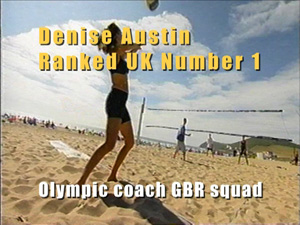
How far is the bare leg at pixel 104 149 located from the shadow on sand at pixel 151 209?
9.7 inches

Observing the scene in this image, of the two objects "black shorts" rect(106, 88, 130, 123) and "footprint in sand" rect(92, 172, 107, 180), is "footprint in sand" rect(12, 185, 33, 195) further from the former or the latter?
"black shorts" rect(106, 88, 130, 123)

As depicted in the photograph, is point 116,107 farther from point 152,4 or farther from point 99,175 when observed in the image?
point 152,4

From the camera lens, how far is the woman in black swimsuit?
7.14 feet

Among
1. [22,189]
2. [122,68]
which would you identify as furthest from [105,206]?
[122,68]

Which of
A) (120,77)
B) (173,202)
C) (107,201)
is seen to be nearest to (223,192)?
(173,202)

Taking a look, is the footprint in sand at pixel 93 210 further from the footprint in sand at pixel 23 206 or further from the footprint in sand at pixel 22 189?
the footprint in sand at pixel 22 189

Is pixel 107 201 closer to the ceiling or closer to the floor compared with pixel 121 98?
closer to the floor

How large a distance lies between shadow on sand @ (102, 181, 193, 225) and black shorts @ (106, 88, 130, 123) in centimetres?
66

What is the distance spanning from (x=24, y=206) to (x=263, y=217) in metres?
2.14

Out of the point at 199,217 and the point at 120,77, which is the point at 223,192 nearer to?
the point at 199,217

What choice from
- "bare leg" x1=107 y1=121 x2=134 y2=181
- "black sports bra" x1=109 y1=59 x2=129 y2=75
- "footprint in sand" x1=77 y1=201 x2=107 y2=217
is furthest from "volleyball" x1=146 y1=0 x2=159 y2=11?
"footprint in sand" x1=77 y1=201 x2=107 y2=217

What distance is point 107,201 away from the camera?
2.10 metres

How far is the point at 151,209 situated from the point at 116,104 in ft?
2.86

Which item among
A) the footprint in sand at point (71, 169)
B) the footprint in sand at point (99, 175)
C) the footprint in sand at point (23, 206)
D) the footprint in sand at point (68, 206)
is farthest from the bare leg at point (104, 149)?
the footprint in sand at point (71, 169)
